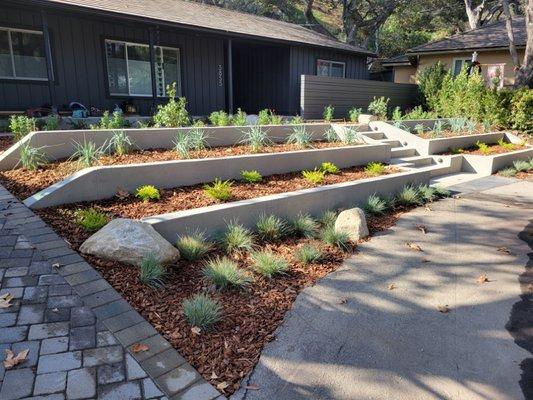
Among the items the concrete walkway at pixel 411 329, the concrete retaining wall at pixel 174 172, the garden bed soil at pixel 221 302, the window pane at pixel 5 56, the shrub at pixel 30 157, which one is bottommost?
the concrete walkway at pixel 411 329

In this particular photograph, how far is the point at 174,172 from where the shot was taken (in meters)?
5.10

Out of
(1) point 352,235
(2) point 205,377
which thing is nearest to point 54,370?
(2) point 205,377

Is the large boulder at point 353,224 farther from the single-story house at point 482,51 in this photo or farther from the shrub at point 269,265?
the single-story house at point 482,51

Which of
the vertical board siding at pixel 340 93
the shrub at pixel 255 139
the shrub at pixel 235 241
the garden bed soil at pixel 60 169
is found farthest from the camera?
the vertical board siding at pixel 340 93

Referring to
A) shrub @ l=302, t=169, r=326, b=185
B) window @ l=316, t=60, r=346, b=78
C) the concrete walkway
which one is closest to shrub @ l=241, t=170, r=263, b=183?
shrub @ l=302, t=169, r=326, b=185

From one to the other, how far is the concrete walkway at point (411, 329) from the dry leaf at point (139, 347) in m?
0.64

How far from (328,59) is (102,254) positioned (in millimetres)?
14289

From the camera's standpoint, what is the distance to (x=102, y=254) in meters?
3.45

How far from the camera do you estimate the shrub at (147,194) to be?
4.58 m

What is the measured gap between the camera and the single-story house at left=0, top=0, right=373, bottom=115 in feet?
30.7

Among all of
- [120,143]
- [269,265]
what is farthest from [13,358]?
[120,143]

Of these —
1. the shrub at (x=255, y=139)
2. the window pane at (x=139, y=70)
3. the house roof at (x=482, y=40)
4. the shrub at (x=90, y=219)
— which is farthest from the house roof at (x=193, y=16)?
the shrub at (x=90, y=219)

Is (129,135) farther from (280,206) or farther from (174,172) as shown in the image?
(280,206)

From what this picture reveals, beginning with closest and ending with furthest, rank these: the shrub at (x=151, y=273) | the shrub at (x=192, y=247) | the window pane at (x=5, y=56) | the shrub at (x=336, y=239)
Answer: the shrub at (x=151, y=273) < the shrub at (x=192, y=247) < the shrub at (x=336, y=239) < the window pane at (x=5, y=56)
